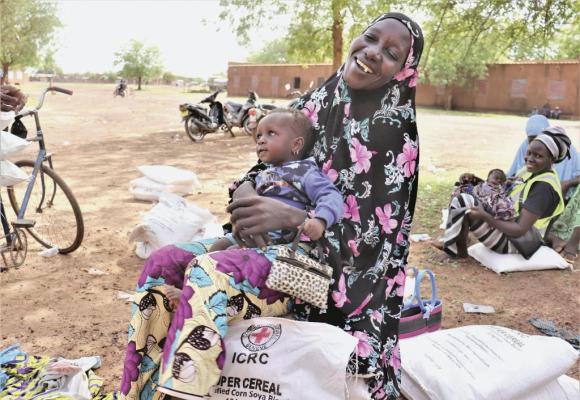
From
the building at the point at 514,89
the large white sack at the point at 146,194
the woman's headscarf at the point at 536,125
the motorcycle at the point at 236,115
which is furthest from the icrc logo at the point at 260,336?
the building at the point at 514,89

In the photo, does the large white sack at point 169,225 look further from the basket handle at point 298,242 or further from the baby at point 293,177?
the basket handle at point 298,242

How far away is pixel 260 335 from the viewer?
1.86 meters

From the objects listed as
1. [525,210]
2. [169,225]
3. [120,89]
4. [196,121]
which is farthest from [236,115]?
[120,89]

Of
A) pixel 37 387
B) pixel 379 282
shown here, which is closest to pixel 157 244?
pixel 37 387

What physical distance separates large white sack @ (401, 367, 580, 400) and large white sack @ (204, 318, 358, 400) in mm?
927

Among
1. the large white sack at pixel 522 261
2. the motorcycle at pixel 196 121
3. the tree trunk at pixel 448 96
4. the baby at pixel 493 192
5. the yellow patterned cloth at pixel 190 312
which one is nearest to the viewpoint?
the yellow patterned cloth at pixel 190 312

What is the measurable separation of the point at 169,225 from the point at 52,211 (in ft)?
3.91

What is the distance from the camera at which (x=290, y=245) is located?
6.57 ft

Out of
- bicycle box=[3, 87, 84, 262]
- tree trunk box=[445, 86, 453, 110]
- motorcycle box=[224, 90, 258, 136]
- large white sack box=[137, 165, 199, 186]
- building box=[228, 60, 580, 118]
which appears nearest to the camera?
bicycle box=[3, 87, 84, 262]

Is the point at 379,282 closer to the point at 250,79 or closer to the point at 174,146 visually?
the point at 174,146

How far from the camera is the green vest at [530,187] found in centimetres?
448

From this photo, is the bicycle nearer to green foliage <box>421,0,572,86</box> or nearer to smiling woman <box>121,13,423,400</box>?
smiling woman <box>121,13,423,400</box>

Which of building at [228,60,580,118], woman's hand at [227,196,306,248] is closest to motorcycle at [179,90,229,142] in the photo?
woman's hand at [227,196,306,248]

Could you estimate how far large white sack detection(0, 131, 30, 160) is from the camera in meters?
3.47
